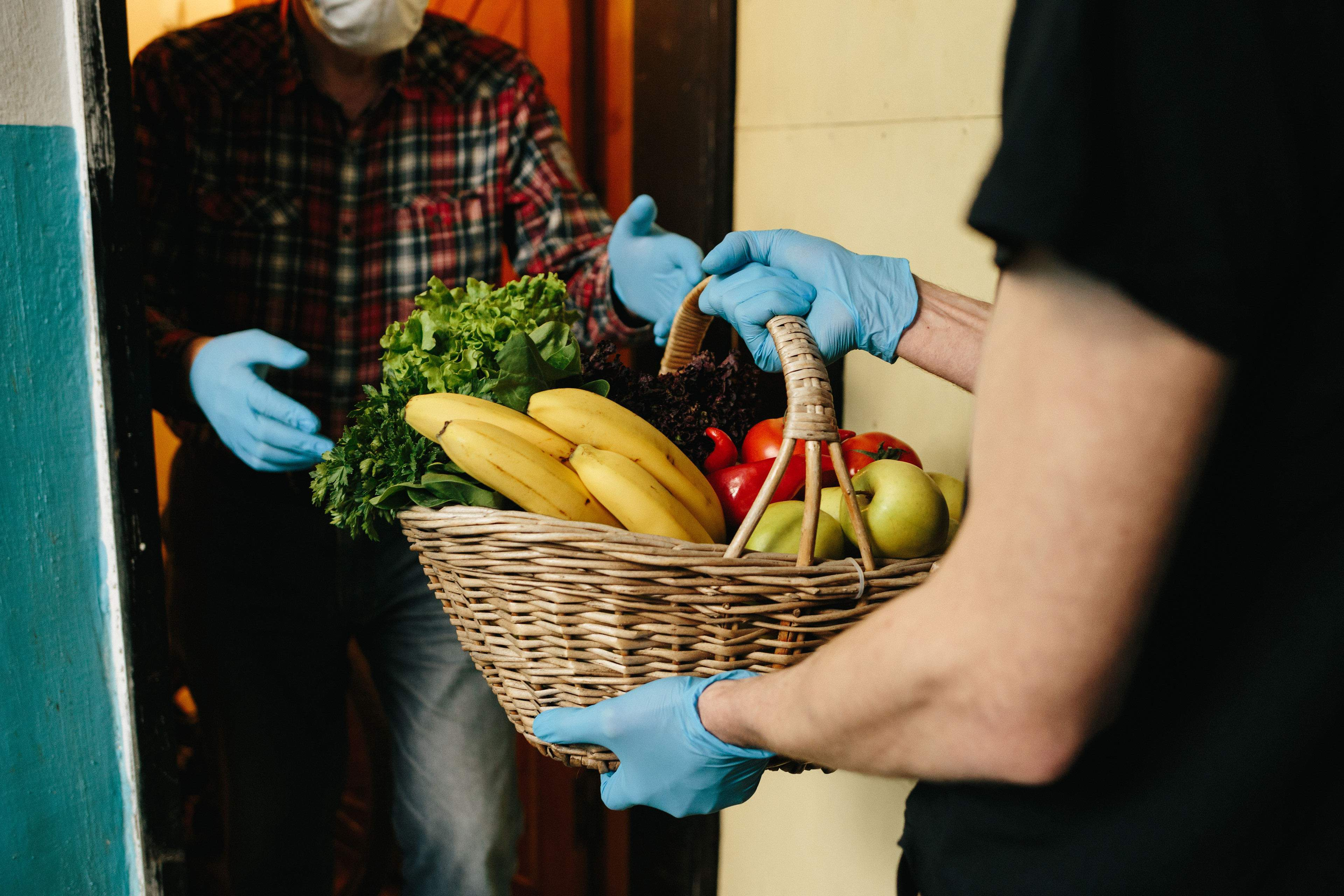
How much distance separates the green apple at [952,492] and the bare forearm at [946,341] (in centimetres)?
10

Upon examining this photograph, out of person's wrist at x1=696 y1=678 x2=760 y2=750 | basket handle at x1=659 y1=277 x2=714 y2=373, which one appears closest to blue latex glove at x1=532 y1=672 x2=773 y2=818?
person's wrist at x1=696 y1=678 x2=760 y2=750

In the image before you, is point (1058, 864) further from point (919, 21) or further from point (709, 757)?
point (919, 21)

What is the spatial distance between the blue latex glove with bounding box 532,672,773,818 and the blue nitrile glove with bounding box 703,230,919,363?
→ 38 cm

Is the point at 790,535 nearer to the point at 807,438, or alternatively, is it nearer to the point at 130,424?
the point at 807,438

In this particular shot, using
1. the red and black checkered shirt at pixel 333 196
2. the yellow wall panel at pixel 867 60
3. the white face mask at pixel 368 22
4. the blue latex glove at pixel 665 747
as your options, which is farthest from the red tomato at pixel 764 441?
the white face mask at pixel 368 22

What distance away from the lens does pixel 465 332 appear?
39.8 inches

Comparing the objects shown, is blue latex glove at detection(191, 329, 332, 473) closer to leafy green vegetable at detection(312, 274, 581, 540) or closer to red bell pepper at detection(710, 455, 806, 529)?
leafy green vegetable at detection(312, 274, 581, 540)

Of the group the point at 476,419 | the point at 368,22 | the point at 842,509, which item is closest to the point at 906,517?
the point at 842,509

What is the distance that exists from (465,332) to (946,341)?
20.3 inches

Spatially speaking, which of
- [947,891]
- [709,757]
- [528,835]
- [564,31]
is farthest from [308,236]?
[528,835]

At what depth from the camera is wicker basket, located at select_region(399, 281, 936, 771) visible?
73 centimetres

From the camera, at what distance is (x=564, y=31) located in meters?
2.03

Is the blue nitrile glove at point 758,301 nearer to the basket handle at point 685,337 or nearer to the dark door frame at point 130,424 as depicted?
the basket handle at point 685,337

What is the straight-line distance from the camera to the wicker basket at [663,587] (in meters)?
0.73
